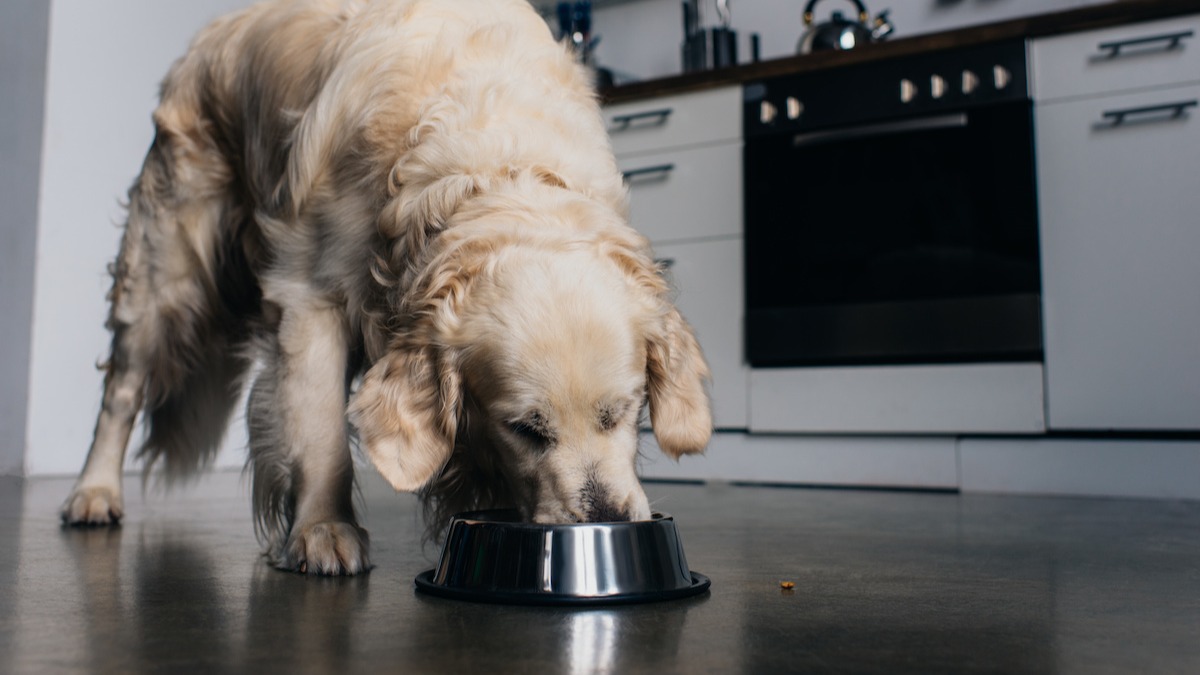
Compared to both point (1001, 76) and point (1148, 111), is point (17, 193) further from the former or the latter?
point (1148, 111)

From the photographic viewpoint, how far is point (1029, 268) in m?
3.53

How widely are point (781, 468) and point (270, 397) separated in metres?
2.27

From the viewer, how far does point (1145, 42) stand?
3393 millimetres

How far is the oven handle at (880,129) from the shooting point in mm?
3672

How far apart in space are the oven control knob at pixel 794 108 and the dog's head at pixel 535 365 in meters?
2.29

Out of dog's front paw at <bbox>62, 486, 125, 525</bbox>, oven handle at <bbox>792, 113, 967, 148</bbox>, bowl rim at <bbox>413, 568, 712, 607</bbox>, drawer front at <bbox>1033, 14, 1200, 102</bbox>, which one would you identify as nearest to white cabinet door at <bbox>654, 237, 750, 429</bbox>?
oven handle at <bbox>792, 113, 967, 148</bbox>

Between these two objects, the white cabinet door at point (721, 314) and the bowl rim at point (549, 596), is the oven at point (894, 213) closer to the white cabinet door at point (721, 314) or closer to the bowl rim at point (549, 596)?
the white cabinet door at point (721, 314)

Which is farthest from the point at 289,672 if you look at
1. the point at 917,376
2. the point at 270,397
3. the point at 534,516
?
the point at 917,376

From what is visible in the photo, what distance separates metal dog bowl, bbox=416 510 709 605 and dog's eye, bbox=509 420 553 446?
0.14 metres

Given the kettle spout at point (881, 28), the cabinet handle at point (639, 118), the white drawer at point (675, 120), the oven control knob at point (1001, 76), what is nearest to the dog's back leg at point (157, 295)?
the white drawer at point (675, 120)

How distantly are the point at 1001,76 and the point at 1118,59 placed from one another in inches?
13.2

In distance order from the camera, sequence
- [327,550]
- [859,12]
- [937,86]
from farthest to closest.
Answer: [859,12] < [937,86] < [327,550]

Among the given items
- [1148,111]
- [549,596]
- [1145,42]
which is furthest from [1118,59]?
[549,596]

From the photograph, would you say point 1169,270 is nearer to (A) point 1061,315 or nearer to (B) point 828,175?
(A) point 1061,315
